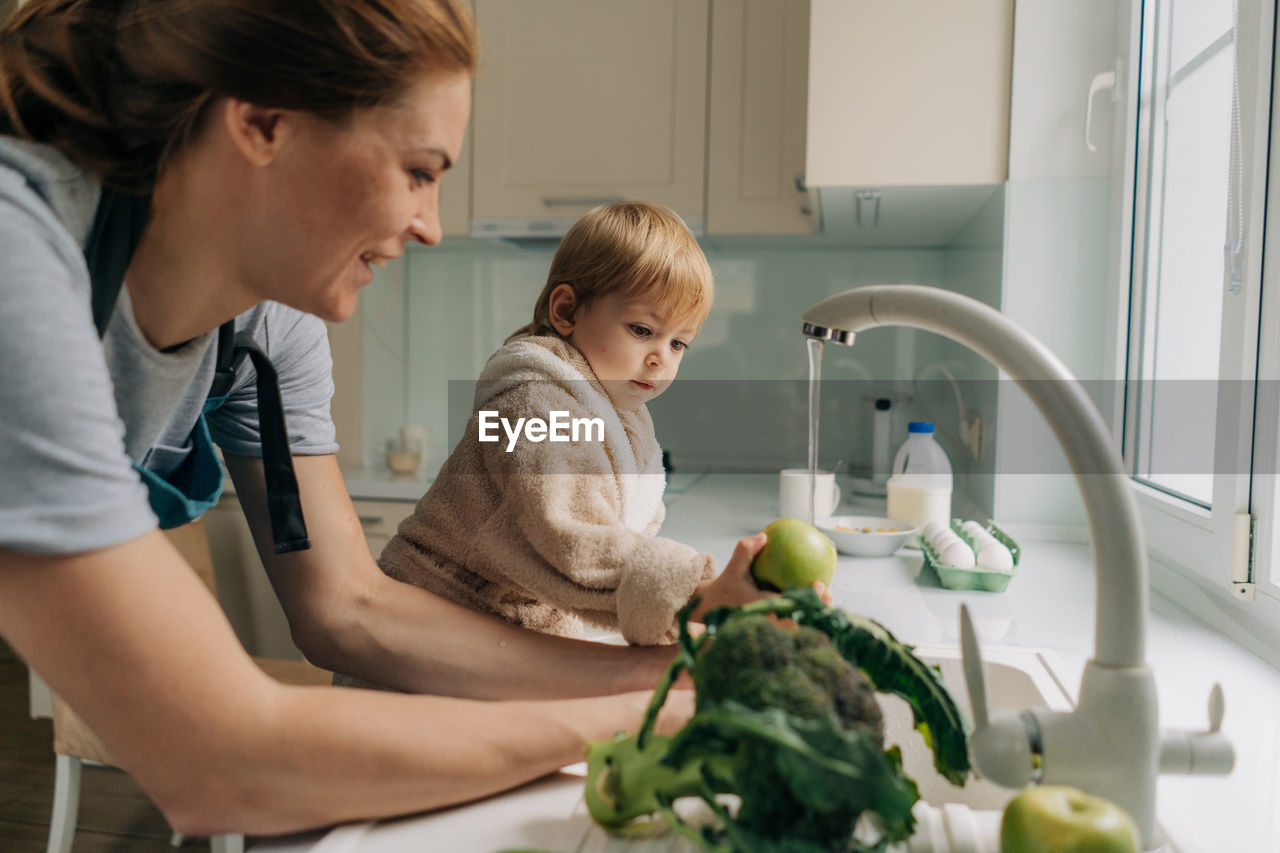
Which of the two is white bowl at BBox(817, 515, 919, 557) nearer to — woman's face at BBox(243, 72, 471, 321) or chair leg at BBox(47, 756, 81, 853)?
woman's face at BBox(243, 72, 471, 321)

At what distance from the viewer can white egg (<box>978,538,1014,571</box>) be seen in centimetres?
128

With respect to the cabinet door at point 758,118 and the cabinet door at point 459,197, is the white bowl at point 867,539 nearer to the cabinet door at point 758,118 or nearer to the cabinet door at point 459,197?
the cabinet door at point 758,118

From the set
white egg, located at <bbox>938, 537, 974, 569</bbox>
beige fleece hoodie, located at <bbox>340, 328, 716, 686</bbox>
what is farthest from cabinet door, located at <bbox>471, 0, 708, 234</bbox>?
beige fleece hoodie, located at <bbox>340, 328, 716, 686</bbox>

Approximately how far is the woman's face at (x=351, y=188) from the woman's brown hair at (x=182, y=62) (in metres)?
0.01

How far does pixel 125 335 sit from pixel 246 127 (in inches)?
8.4

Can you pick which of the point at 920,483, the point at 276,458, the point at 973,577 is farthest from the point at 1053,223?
the point at 276,458

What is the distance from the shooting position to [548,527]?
826mm

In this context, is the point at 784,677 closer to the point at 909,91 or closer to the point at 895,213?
the point at 909,91

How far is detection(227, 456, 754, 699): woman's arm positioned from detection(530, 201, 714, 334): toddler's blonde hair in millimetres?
390

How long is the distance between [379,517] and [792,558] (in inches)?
73.5

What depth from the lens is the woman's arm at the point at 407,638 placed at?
814 millimetres

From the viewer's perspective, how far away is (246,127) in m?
0.59

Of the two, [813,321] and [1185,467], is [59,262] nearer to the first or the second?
[813,321]

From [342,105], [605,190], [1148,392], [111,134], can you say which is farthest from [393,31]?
[605,190]
